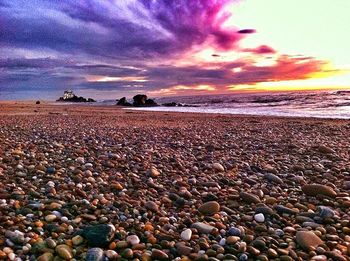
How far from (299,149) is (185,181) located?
406 cm

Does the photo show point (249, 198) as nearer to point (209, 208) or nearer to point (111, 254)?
point (209, 208)

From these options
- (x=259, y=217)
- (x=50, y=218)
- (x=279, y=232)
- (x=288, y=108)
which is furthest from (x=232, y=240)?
(x=288, y=108)

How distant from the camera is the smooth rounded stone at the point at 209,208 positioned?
4.08 metres

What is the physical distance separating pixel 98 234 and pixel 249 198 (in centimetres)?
218

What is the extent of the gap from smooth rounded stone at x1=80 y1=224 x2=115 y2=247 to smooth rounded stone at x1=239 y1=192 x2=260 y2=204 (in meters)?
1.96

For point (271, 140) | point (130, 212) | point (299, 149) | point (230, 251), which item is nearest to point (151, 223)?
point (130, 212)

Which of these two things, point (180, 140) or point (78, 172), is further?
point (180, 140)

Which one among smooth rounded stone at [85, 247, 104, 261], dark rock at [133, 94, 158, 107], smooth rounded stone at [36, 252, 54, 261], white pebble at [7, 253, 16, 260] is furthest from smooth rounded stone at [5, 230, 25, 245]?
dark rock at [133, 94, 158, 107]

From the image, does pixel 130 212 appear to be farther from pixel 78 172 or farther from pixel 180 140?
pixel 180 140

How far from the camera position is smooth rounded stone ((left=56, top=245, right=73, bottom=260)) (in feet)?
9.76

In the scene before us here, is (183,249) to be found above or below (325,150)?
below

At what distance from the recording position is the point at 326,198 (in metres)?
4.62

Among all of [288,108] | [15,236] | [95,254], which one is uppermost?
[288,108]

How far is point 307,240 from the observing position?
3328mm
